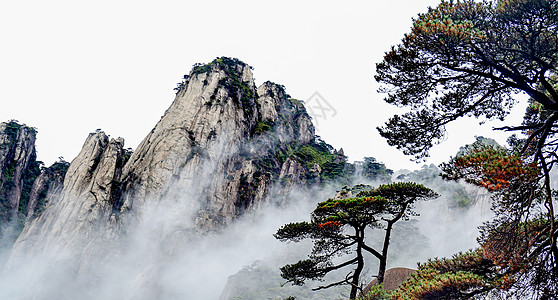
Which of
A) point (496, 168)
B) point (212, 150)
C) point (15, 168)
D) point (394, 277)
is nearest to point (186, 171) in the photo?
point (212, 150)

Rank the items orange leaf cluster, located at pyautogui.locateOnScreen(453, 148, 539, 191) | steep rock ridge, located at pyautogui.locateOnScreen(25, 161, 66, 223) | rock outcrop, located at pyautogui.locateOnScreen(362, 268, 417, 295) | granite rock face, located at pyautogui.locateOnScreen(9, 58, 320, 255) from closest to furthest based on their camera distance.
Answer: orange leaf cluster, located at pyautogui.locateOnScreen(453, 148, 539, 191) < rock outcrop, located at pyautogui.locateOnScreen(362, 268, 417, 295) < granite rock face, located at pyautogui.locateOnScreen(9, 58, 320, 255) < steep rock ridge, located at pyautogui.locateOnScreen(25, 161, 66, 223)

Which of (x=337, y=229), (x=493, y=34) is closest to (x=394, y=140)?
(x=493, y=34)

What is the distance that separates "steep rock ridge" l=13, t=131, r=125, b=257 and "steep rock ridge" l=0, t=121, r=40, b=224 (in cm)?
1034

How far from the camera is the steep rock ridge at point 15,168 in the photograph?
4622 centimetres

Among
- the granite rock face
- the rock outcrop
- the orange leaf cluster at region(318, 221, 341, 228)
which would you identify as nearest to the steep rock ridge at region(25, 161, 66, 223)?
the granite rock face

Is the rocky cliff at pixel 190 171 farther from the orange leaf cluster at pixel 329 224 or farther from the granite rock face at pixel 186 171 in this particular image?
the orange leaf cluster at pixel 329 224

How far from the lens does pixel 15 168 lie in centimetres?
4853

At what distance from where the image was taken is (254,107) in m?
55.8

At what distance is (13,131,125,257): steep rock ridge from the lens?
3644 cm

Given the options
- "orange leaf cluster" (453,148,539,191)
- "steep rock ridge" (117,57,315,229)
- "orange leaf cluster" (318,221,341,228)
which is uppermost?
"steep rock ridge" (117,57,315,229)

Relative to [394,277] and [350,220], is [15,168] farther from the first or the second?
[350,220]

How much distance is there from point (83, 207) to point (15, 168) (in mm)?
20018

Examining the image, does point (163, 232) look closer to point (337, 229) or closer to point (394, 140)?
point (337, 229)

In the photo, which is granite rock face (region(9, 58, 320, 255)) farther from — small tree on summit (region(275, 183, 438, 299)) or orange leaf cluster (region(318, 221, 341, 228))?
orange leaf cluster (region(318, 221, 341, 228))
